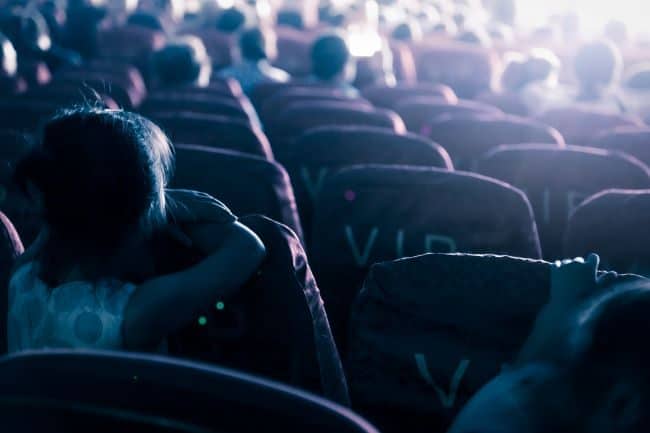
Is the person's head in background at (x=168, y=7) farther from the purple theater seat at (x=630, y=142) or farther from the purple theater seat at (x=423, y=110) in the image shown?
the purple theater seat at (x=630, y=142)

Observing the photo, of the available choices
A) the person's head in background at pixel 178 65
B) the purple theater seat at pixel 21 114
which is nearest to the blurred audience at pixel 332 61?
the person's head in background at pixel 178 65

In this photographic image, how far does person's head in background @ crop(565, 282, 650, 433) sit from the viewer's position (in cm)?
91

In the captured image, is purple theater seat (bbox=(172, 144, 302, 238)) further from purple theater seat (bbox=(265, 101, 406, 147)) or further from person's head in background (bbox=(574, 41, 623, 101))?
person's head in background (bbox=(574, 41, 623, 101))

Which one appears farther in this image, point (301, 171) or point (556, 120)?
point (556, 120)

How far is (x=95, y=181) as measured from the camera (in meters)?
1.45

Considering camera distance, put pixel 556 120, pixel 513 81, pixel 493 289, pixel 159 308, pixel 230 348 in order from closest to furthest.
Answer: pixel 493 289, pixel 159 308, pixel 230 348, pixel 556 120, pixel 513 81

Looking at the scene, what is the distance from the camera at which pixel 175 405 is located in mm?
783

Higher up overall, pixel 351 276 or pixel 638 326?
pixel 638 326

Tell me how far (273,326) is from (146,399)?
823 mm

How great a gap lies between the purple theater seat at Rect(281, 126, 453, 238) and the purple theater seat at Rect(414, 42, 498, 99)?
6164mm

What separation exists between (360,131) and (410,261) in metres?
1.67

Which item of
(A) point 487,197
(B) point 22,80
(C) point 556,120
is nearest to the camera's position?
(A) point 487,197

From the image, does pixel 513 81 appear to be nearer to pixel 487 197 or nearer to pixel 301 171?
pixel 301 171

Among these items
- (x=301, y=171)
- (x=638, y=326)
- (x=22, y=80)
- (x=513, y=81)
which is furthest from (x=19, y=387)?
(x=513, y=81)
